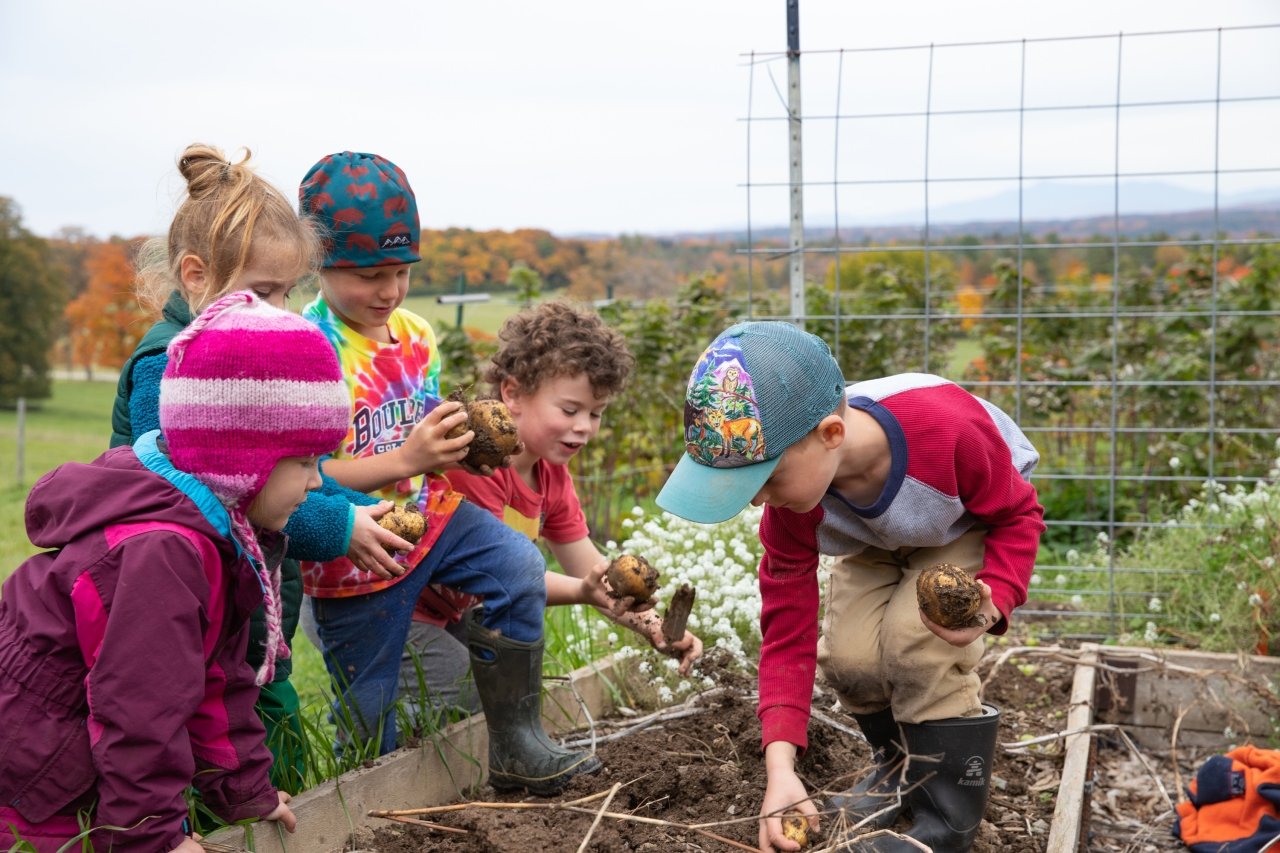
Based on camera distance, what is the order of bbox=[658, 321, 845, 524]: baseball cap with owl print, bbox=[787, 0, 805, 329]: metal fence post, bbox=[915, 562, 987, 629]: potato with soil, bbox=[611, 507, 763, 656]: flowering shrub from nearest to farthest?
1. bbox=[658, 321, 845, 524]: baseball cap with owl print
2. bbox=[915, 562, 987, 629]: potato with soil
3. bbox=[611, 507, 763, 656]: flowering shrub
4. bbox=[787, 0, 805, 329]: metal fence post

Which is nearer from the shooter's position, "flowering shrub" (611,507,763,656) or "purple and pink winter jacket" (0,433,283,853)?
"purple and pink winter jacket" (0,433,283,853)

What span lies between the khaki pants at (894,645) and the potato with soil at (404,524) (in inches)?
39.0

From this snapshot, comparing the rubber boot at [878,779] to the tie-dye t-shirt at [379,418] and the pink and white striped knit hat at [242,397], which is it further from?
the pink and white striped knit hat at [242,397]

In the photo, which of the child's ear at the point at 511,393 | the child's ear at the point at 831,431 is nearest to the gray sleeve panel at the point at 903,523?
the child's ear at the point at 831,431

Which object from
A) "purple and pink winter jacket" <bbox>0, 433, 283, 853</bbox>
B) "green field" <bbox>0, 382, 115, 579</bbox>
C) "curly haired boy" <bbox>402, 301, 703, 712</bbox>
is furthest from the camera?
"green field" <bbox>0, 382, 115, 579</bbox>

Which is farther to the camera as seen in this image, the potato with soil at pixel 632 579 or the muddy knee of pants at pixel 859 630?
the potato with soil at pixel 632 579

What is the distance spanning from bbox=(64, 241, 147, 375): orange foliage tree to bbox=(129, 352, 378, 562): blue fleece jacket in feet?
59.5

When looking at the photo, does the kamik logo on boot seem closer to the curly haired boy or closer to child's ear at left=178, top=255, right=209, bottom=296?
the curly haired boy

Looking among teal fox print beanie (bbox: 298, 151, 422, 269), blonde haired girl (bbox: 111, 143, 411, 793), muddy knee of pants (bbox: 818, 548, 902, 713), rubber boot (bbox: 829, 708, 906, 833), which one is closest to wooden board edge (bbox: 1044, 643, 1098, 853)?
rubber boot (bbox: 829, 708, 906, 833)

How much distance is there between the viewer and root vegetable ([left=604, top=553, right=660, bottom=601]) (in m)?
2.45

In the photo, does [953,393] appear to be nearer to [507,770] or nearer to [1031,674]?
[507,770]

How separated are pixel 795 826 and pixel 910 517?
26.6 inches

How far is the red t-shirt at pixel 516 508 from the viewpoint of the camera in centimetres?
286

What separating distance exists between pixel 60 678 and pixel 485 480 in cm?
135
